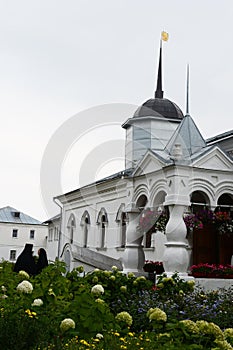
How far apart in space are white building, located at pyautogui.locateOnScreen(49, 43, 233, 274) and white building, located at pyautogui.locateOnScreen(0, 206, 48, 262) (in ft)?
97.9

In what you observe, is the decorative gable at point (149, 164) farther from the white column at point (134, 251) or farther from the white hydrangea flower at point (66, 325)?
the white hydrangea flower at point (66, 325)

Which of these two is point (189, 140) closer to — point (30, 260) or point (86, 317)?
point (30, 260)

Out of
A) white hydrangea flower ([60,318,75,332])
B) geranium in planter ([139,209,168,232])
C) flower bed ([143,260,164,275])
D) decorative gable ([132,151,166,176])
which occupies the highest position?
decorative gable ([132,151,166,176])

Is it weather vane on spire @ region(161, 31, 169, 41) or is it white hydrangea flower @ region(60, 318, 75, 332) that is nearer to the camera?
white hydrangea flower @ region(60, 318, 75, 332)

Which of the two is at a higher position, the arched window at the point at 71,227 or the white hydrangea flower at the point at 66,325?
the arched window at the point at 71,227

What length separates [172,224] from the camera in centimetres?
1084

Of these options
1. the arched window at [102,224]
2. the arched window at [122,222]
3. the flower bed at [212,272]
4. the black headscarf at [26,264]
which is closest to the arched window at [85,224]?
the arched window at [102,224]

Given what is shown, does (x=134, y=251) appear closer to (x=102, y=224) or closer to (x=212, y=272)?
(x=212, y=272)

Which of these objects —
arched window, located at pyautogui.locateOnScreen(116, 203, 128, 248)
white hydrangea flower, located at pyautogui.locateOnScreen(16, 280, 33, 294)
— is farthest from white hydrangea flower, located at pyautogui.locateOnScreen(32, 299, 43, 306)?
arched window, located at pyautogui.locateOnScreen(116, 203, 128, 248)

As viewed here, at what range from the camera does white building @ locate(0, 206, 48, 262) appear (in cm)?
5081

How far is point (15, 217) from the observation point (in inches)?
2074

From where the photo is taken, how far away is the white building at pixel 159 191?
10984mm

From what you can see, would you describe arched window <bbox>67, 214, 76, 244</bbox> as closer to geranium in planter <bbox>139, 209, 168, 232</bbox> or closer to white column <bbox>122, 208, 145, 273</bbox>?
white column <bbox>122, 208, 145, 273</bbox>

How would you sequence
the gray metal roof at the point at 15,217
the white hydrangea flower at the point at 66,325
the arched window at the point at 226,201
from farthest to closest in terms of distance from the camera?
the gray metal roof at the point at 15,217 < the arched window at the point at 226,201 < the white hydrangea flower at the point at 66,325
